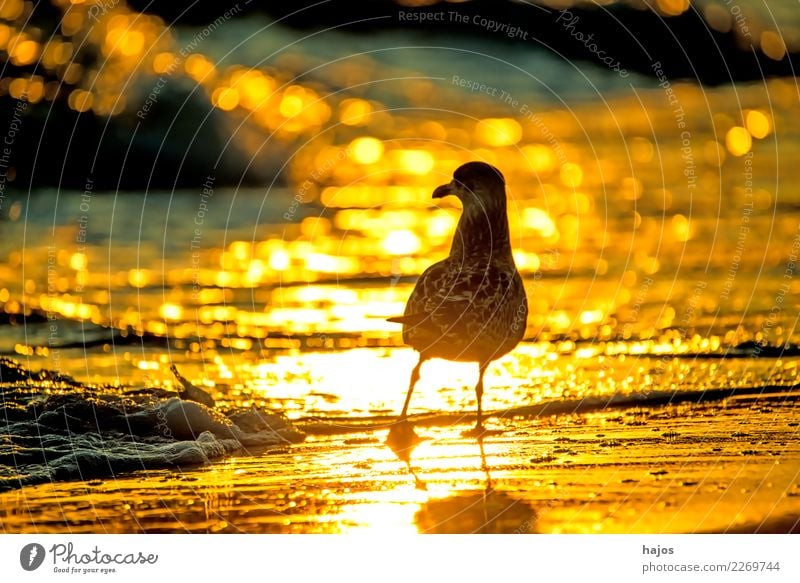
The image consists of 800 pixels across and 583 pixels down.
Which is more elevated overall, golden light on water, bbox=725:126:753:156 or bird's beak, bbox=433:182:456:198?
golden light on water, bbox=725:126:753:156

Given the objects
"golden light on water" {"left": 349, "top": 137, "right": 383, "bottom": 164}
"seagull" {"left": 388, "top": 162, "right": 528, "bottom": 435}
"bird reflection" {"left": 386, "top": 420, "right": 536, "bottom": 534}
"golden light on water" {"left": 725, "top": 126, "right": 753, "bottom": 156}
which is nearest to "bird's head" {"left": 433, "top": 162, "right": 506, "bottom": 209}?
"seagull" {"left": 388, "top": 162, "right": 528, "bottom": 435}

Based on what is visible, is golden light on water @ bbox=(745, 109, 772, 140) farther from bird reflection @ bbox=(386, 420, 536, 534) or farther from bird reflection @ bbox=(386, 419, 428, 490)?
bird reflection @ bbox=(386, 420, 536, 534)

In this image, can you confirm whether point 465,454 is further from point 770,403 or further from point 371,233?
point 371,233

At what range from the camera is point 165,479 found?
484 inches

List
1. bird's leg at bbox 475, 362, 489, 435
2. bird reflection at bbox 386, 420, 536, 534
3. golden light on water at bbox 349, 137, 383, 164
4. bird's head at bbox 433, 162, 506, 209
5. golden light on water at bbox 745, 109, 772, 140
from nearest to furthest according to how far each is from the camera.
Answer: bird reflection at bbox 386, 420, 536, 534
bird's leg at bbox 475, 362, 489, 435
bird's head at bbox 433, 162, 506, 209
golden light on water at bbox 745, 109, 772, 140
golden light on water at bbox 349, 137, 383, 164

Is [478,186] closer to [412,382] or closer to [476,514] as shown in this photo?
[412,382]

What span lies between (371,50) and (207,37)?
226 cm

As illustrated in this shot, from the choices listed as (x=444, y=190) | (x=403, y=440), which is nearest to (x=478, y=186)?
(x=444, y=190)

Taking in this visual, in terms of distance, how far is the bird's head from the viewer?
45.1 feet

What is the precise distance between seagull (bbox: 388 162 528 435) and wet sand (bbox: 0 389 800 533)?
3.46ft

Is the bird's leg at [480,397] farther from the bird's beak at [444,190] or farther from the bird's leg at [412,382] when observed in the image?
the bird's beak at [444,190]

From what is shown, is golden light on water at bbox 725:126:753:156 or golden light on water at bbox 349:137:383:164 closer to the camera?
golden light on water at bbox 725:126:753:156

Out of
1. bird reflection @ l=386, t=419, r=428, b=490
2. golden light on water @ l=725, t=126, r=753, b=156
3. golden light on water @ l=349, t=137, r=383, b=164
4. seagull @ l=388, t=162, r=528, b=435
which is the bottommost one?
bird reflection @ l=386, t=419, r=428, b=490

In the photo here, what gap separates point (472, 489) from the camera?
37.8ft
